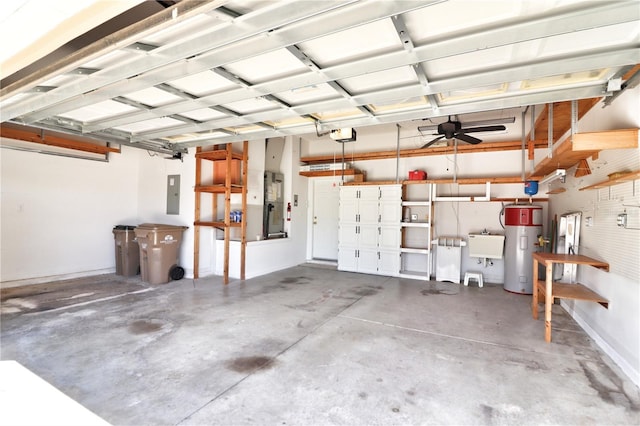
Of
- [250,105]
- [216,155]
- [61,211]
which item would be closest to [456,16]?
[250,105]

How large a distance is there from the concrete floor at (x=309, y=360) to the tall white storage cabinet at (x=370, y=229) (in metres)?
2.06

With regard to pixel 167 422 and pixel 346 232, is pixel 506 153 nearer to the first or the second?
pixel 346 232

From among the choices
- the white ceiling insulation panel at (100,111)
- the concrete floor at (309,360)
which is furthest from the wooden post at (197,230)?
the white ceiling insulation panel at (100,111)

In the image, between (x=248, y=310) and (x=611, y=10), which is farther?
(x=248, y=310)

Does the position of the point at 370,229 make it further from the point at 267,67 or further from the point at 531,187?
the point at 267,67

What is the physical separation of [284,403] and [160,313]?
259 centimetres

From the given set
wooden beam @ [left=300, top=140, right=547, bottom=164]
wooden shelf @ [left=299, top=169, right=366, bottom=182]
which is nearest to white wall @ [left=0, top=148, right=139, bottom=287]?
wooden shelf @ [left=299, top=169, right=366, bottom=182]

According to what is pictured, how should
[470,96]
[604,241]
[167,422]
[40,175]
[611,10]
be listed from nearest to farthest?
[611,10]
[167,422]
[470,96]
[604,241]
[40,175]

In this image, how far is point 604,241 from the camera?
326 cm

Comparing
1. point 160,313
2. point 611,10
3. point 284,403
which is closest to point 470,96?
point 611,10

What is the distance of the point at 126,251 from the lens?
234 inches

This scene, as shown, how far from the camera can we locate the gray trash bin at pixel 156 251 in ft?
17.8

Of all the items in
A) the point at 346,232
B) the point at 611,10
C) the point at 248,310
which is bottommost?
the point at 248,310

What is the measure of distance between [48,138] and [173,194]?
7.14 feet
